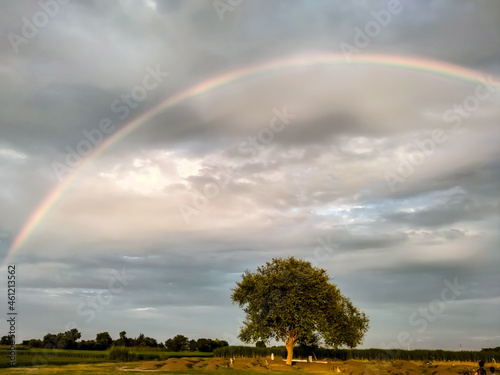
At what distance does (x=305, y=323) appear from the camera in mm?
73688

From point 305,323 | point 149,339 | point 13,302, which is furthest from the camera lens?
point 149,339

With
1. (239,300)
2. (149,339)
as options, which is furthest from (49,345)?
(239,300)

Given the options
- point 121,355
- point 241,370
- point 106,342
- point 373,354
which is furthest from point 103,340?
point 241,370

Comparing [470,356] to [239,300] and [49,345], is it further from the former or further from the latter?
[49,345]

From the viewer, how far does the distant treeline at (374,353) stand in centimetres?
8212

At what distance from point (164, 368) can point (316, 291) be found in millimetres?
25668

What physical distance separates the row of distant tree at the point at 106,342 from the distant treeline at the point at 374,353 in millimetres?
31205

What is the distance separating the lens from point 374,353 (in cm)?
9344

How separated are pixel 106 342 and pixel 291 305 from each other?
86.6 meters

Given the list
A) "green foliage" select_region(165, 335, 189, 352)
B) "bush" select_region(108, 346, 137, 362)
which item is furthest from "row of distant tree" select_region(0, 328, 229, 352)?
"bush" select_region(108, 346, 137, 362)

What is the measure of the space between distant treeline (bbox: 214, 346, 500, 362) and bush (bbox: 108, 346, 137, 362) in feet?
83.0

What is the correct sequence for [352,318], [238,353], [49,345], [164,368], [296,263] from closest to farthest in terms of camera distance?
[164,368], [296,263], [352,318], [238,353], [49,345]

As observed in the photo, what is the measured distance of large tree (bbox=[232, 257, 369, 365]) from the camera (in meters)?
74.6

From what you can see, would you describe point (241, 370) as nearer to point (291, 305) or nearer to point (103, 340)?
point (291, 305)
